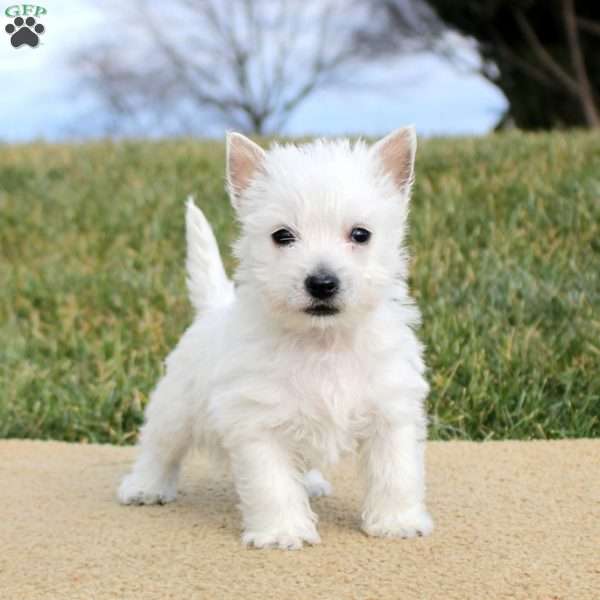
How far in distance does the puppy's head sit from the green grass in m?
2.45

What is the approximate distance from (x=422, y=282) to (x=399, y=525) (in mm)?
3815

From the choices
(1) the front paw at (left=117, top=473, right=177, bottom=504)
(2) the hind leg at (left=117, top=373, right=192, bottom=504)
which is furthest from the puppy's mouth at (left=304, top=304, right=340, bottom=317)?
(1) the front paw at (left=117, top=473, right=177, bottom=504)

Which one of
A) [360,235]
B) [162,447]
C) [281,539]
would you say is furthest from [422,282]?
[281,539]

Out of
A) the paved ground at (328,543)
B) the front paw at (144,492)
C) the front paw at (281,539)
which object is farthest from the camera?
the front paw at (144,492)

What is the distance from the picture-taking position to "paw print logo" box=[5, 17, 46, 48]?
7762mm

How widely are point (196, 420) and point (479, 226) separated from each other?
4893 millimetres

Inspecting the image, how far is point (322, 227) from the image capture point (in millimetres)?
3445

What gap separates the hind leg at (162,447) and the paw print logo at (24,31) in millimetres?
4428

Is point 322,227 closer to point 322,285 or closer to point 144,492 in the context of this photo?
point 322,285

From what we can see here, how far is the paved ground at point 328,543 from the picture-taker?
3213 millimetres

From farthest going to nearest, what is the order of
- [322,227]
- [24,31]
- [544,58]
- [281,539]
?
[544,58] → [24,31] → [281,539] → [322,227]

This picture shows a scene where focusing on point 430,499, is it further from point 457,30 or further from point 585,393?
point 457,30

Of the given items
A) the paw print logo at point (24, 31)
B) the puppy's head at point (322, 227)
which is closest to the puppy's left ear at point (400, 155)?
the puppy's head at point (322, 227)

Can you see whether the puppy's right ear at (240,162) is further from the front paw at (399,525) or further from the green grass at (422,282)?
the green grass at (422,282)
